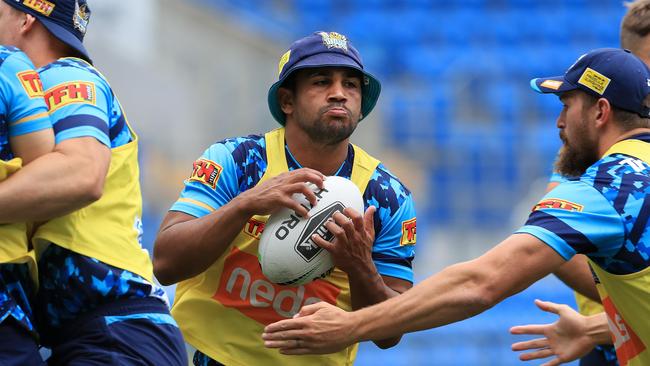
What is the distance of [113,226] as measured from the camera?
4.04 m

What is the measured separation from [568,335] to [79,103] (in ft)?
8.67

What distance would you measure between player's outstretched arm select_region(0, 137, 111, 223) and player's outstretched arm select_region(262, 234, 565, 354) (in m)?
0.82

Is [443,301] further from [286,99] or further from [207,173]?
[286,99]

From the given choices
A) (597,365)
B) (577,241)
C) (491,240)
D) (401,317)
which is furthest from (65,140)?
Answer: (491,240)

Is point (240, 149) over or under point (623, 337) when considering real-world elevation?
over

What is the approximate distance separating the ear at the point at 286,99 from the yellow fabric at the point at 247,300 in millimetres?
204

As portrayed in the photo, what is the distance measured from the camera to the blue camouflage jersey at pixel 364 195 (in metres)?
4.75

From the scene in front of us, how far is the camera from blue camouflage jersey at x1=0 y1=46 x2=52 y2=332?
3.75m

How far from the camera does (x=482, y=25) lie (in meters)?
19.4

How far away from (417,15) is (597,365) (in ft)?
47.6

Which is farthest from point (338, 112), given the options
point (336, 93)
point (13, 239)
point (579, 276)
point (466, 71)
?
point (466, 71)

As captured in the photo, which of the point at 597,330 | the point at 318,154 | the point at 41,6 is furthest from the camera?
the point at 597,330

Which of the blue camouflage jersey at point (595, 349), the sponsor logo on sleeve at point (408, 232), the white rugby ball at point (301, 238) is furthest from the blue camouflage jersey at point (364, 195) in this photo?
the blue camouflage jersey at point (595, 349)

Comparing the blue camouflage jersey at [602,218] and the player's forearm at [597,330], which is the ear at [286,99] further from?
the player's forearm at [597,330]
